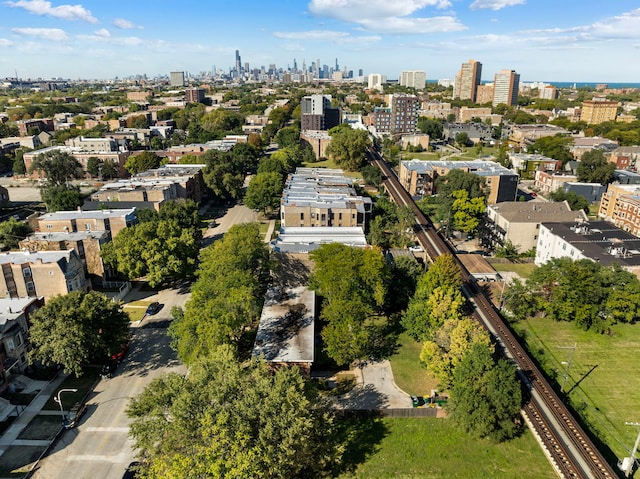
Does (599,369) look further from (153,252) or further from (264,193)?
(264,193)

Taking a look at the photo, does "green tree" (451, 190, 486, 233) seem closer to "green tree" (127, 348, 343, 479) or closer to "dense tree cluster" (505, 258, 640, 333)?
"dense tree cluster" (505, 258, 640, 333)

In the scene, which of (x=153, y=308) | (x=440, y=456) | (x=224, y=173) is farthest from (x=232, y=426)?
(x=224, y=173)

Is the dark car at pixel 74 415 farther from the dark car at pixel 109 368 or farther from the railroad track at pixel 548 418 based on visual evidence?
the railroad track at pixel 548 418

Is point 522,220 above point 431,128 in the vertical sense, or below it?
below

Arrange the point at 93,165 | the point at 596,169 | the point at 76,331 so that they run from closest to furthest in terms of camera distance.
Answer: the point at 76,331
the point at 596,169
the point at 93,165

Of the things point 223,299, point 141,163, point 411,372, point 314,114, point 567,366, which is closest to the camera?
point 223,299

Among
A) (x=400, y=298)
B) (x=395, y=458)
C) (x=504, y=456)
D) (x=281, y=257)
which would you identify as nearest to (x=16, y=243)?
(x=281, y=257)

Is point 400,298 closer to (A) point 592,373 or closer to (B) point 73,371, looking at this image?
(A) point 592,373

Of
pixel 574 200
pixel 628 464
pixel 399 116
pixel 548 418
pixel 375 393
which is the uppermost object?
pixel 399 116

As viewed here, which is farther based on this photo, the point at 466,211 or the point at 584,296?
the point at 466,211
